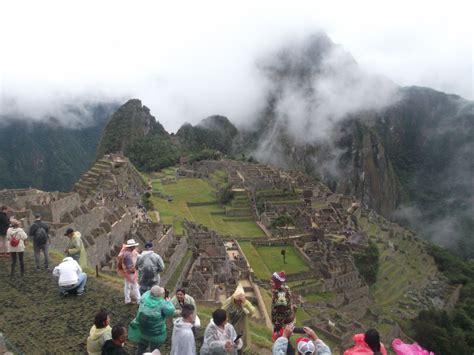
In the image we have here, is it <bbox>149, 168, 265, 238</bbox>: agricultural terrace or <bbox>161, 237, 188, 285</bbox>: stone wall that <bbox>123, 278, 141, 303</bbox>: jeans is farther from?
<bbox>149, 168, 265, 238</bbox>: agricultural terrace

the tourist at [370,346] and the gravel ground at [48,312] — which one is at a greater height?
the tourist at [370,346]

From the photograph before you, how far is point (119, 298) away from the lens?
34.0ft

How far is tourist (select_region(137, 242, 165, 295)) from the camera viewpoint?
327 inches

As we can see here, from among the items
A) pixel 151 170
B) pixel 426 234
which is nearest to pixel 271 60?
pixel 426 234

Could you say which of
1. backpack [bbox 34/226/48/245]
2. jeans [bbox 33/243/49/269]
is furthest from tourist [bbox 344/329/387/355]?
jeans [bbox 33/243/49/269]

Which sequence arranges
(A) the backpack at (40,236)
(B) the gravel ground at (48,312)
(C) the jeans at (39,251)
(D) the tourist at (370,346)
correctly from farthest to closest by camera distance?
(C) the jeans at (39,251)
(A) the backpack at (40,236)
(B) the gravel ground at (48,312)
(D) the tourist at (370,346)

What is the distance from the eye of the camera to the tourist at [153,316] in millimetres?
6262

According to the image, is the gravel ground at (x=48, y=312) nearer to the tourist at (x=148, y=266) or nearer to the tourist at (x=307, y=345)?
the tourist at (x=148, y=266)

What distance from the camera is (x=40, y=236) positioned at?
1058 centimetres

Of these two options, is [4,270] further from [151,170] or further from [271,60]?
[271,60]

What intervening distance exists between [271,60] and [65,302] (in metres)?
167

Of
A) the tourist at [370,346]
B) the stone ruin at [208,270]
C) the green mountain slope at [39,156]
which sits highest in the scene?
the tourist at [370,346]

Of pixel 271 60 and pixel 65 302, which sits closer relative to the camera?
pixel 65 302

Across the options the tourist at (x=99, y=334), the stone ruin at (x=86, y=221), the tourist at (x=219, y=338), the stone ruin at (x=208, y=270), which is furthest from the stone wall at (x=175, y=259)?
the tourist at (x=219, y=338)
